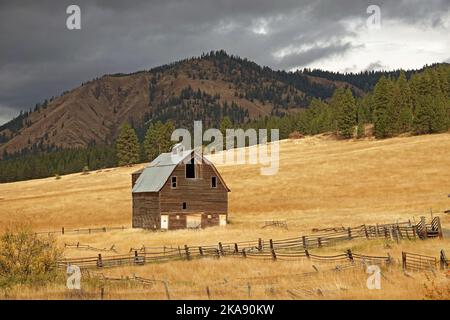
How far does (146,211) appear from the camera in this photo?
59.2 m

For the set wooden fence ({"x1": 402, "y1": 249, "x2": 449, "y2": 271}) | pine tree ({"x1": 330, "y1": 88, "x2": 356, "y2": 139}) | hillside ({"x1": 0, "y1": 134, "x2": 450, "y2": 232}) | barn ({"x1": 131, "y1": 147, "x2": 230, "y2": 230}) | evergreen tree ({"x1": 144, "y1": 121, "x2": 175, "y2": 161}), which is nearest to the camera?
wooden fence ({"x1": 402, "y1": 249, "x2": 449, "y2": 271})

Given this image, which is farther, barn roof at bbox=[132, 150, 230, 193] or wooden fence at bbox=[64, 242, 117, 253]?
barn roof at bbox=[132, 150, 230, 193]

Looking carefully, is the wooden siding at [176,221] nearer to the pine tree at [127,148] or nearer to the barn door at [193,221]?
the barn door at [193,221]

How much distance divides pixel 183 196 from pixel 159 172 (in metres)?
4.35

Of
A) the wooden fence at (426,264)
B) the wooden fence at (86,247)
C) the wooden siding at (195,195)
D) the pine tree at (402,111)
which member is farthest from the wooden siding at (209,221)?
the pine tree at (402,111)

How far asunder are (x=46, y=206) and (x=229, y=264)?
182ft

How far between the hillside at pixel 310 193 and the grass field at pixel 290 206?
0.14 metres

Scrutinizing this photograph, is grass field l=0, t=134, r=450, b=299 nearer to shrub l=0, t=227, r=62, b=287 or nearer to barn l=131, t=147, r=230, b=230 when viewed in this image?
barn l=131, t=147, r=230, b=230

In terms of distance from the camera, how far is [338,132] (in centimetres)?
12450

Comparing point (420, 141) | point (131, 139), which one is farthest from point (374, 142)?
point (131, 139)

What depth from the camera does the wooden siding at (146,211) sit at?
57638 mm

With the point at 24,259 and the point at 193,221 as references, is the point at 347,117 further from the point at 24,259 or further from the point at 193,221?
the point at 24,259

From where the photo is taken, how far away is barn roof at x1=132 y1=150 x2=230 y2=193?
5831 centimetres

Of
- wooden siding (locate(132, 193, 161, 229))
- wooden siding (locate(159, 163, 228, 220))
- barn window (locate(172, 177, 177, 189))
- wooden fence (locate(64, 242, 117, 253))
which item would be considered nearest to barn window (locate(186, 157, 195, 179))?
wooden siding (locate(159, 163, 228, 220))
